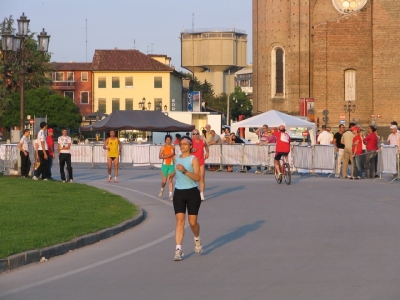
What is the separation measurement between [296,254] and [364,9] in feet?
209

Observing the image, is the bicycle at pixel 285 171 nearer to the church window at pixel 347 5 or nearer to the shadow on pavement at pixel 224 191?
the shadow on pavement at pixel 224 191

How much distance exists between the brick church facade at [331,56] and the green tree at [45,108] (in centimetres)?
2595

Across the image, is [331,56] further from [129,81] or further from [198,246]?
[198,246]

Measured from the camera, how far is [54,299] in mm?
8648

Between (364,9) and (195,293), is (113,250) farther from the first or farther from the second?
(364,9)

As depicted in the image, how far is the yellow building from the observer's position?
10775 cm

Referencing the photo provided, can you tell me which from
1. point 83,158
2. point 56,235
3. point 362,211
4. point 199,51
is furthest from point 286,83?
point 199,51

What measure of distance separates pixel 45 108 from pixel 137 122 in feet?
160

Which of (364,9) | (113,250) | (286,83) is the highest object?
(364,9)

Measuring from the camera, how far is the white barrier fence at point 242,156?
30.1 meters

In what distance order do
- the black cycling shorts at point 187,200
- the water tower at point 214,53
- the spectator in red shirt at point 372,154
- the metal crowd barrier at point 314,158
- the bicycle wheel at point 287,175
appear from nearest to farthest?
the black cycling shorts at point 187,200
the bicycle wheel at point 287,175
the spectator in red shirt at point 372,154
the metal crowd barrier at point 314,158
the water tower at point 214,53

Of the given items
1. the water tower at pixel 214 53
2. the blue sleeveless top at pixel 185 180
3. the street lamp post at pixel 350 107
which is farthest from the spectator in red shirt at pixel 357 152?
the water tower at pixel 214 53

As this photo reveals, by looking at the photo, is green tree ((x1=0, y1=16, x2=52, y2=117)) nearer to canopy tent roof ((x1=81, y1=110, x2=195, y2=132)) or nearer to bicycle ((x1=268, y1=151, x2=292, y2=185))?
canopy tent roof ((x1=81, y1=110, x2=195, y2=132))

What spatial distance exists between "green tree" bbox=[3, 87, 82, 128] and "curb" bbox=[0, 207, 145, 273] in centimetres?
7877
